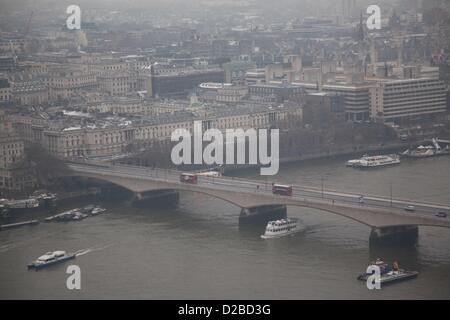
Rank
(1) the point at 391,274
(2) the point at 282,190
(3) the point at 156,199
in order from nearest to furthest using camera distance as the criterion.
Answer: (1) the point at 391,274 → (2) the point at 282,190 → (3) the point at 156,199

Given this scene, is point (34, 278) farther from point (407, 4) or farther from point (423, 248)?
point (407, 4)

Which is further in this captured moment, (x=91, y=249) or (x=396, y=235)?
(x=91, y=249)

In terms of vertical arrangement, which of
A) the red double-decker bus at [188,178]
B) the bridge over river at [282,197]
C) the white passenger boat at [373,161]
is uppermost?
the red double-decker bus at [188,178]

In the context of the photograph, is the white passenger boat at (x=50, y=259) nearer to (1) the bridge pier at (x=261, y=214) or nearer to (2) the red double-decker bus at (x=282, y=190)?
(1) the bridge pier at (x=261, y=214)

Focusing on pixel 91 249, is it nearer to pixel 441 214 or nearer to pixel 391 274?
pixel 391 274

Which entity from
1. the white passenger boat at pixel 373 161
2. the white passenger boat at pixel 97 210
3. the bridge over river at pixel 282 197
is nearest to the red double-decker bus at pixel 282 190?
the bridge over river at pixel 282 197

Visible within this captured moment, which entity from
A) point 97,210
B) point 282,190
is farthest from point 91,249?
point 282,190

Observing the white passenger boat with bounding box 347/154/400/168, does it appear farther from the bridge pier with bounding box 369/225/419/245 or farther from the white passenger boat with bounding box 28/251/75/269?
the white passenger boat with bounding box 28/251/75/269
